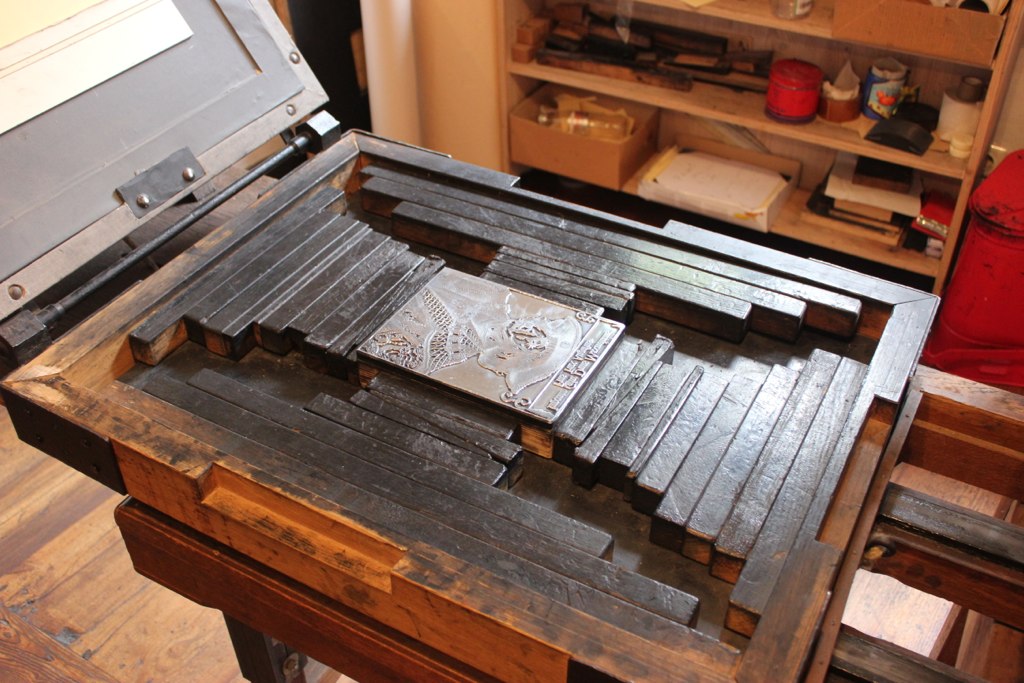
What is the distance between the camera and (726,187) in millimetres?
Answer: 3279

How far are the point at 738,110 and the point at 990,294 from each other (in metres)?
0.96

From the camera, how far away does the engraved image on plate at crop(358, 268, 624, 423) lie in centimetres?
143

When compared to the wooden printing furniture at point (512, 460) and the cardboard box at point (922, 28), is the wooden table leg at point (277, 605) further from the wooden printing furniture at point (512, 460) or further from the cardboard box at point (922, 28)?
the cardboard box at point (922, 28)

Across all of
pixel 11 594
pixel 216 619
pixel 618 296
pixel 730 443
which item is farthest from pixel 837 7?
pixel 11 594

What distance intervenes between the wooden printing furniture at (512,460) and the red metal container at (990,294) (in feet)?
3.82

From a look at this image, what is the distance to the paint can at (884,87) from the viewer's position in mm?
2938

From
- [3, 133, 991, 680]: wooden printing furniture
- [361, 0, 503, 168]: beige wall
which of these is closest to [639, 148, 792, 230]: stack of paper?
[361, 0, 503, 168]: beige wall

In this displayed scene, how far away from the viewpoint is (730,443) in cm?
137

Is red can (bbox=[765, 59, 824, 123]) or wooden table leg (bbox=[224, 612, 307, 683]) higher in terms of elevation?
wooden table leg (bbox=[224, 612, 307, 683])

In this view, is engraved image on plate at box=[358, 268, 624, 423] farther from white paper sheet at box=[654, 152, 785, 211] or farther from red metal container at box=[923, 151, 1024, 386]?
white paper sheet at box=[654, 152, 785, 211]

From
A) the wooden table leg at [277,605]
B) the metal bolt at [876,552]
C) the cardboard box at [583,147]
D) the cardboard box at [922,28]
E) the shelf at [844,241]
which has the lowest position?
the cardboard box at [583,147]

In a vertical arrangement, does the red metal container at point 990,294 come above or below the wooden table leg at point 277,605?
below

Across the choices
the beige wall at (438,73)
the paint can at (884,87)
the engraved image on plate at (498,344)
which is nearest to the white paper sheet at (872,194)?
the paint can at (884,87)

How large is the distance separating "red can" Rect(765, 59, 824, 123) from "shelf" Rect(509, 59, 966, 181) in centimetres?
3
